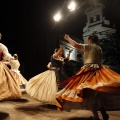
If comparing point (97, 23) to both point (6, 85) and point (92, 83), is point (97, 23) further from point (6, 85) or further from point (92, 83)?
point (92, 83)

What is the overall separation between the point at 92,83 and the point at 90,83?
37 mm

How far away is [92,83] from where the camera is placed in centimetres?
350

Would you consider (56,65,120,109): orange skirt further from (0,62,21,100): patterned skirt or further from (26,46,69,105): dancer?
(26,46,69,105): dancer

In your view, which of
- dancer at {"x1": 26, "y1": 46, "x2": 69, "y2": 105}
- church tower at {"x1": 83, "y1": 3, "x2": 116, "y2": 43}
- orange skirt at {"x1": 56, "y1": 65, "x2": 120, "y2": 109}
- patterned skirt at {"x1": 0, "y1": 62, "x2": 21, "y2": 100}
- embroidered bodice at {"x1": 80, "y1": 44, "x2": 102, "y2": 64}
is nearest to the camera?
orange skirt at {"x1": 56, "y1": 65, "x2": 120, "y2": 109}

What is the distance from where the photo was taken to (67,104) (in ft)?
13.7

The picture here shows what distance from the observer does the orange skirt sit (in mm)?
3305

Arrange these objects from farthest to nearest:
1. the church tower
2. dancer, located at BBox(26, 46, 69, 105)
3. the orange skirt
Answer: the church tower
dancer, located at BBox(26, 46, 69, 105)
the orange skirt

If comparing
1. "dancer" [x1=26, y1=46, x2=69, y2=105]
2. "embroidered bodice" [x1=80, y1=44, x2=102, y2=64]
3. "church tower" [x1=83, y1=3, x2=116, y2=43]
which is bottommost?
"dancer" [x1=26, y1=46, x2=69, y2=105]

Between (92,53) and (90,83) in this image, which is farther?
(92,53)

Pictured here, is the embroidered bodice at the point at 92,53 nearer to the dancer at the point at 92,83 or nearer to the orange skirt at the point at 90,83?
A: the dancer at the point at 92,83

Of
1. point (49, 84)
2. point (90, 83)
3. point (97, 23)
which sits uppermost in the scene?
point (97, 23)

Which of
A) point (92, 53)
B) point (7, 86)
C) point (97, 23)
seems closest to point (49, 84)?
point (7, 86)

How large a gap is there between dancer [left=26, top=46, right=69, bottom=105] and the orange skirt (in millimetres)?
1692

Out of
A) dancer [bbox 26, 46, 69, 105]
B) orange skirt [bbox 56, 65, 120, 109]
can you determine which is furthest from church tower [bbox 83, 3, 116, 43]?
orange skirt [bbox 56, 65, 120, 109]
